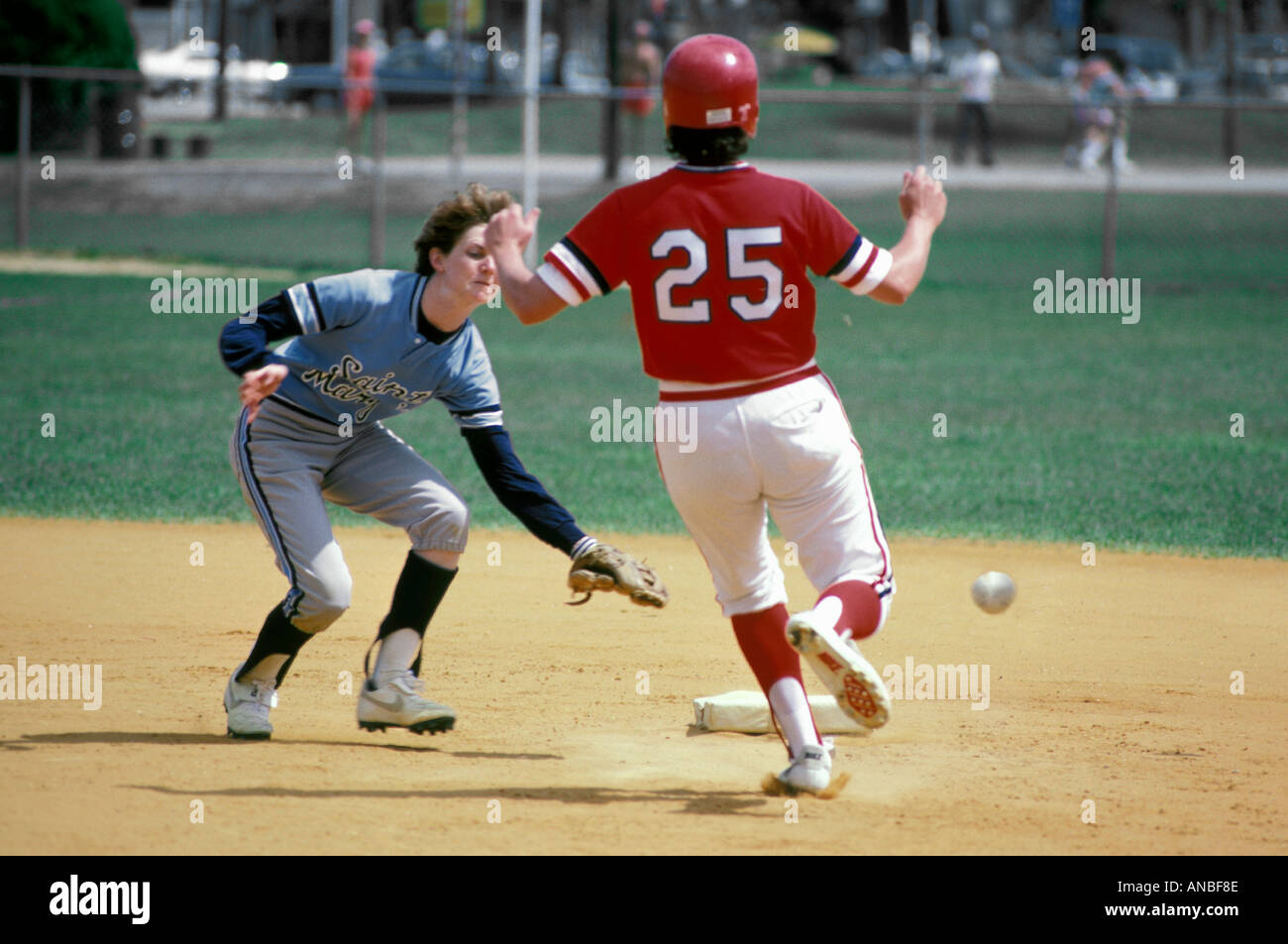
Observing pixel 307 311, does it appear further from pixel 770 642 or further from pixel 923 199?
pixel 923 199

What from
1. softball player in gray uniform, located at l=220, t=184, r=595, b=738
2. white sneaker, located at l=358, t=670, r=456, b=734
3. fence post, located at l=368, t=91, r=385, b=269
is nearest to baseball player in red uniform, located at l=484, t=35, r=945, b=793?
softball player in gray uniform, located at l=220, t=184, r=595, b=738

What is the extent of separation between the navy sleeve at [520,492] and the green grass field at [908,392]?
217 centimetres

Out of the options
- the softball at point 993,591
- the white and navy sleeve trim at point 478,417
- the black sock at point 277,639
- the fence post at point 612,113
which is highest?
the fence post at point 612,113

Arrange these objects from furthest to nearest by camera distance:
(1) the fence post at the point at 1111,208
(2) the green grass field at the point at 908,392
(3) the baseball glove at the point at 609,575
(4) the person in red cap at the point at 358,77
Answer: (4) the person in red cap at the point at 358,77, (1) the fence post at the point at 1111,208, (2) the green grass field at the point at 908,392, (3) the baseball glove at the point at 609,575

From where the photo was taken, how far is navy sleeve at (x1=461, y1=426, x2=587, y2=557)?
16.9ft

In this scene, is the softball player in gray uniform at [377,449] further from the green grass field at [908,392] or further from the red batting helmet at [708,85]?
the green grass field at [908,392]

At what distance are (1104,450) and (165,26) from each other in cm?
4564

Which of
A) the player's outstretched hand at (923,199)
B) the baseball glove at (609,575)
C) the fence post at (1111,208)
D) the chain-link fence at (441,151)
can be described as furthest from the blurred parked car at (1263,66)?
the baseball glove at (609,575)

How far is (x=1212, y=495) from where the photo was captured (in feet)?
32.7

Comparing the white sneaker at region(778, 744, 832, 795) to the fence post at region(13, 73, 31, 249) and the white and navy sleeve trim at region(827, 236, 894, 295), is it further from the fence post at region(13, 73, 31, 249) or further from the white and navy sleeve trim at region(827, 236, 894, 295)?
the fence post at region(13, 73, 31, 249)

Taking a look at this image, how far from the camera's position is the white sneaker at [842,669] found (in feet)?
13.3

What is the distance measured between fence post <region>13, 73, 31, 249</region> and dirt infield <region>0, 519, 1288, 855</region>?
1351 cm

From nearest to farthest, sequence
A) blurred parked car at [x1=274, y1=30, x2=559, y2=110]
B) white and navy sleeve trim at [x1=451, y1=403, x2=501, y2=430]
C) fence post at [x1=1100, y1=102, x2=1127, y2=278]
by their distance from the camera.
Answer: white and navy sleeve trim at [x1=451, y1=403, x2=501, y2=430] → fence post at [x1=1100, y1=102, x2=1127, y2=278] → blurred parked car at [x1=274, y1=30, x2=559, y2=110]

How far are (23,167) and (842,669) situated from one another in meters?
19.3
